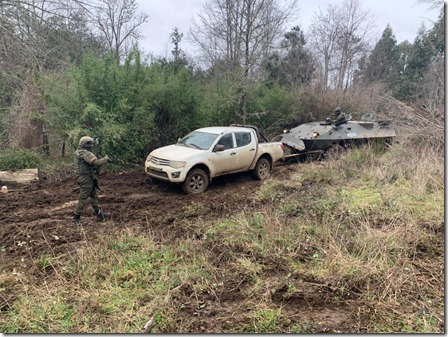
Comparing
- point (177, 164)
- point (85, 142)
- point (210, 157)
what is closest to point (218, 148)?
point (210, 157)

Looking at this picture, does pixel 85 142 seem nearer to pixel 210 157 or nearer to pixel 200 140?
pixel 210 157

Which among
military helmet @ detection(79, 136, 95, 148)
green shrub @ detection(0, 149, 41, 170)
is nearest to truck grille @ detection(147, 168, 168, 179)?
military helmet @ detection(79, 136, 95, 148)

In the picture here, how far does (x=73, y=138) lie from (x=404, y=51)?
158 feet

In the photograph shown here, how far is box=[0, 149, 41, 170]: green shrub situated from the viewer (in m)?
10.5

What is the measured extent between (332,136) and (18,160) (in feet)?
36.4

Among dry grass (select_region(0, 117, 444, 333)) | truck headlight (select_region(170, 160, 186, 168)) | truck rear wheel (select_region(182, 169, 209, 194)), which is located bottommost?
dry grass (select_region(0, 117, 444, 333))

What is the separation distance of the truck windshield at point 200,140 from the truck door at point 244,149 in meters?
0.78

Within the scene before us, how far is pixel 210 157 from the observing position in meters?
9.41

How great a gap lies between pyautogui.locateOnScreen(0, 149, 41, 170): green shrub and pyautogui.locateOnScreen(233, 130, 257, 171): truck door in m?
6.55

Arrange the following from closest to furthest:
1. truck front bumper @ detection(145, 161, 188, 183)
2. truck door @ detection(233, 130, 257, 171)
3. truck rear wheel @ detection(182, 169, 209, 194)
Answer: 1. truck front bumper @ detection(145, 161, 188, 183)
2. truck rear wheel @ detection(182, 169, 209, 194)
3. truck door @ detection(233, 130, 257, 171)

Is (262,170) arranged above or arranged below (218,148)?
below

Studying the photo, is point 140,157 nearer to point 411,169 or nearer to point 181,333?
point 411,169

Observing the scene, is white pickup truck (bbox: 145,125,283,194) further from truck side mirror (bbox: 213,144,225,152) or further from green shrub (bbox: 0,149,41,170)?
green shrub (bbox: 0,149,41,170)

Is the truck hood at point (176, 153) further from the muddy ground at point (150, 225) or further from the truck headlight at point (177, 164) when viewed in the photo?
the muddy ground at point (150, 225)
